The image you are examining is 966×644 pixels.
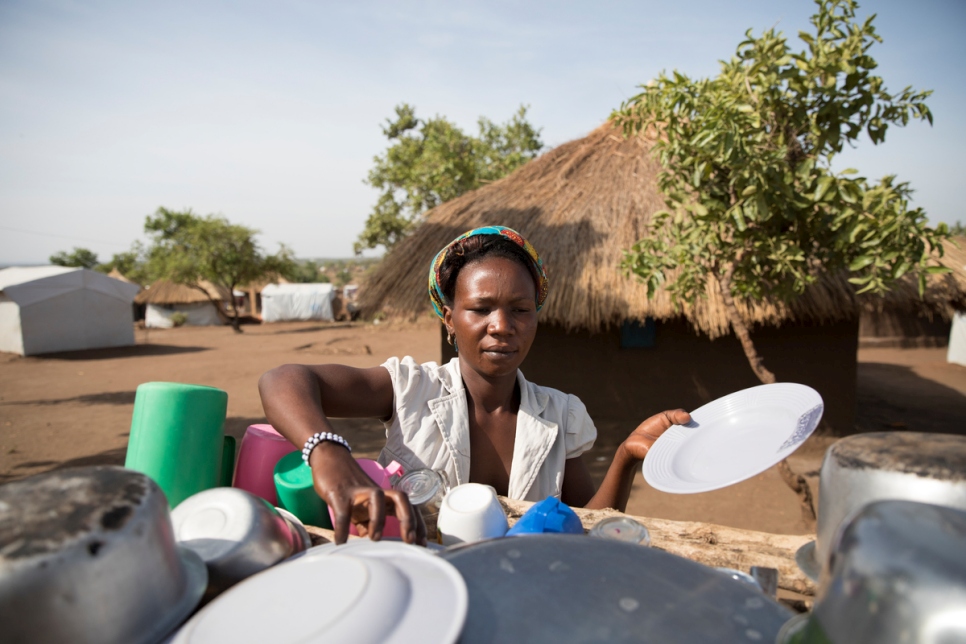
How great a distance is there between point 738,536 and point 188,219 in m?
38.1

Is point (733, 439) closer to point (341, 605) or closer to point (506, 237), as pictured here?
point (506, 237)

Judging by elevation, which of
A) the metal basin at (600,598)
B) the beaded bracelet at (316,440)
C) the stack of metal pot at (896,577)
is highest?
the stack of metal pot at (896,577)

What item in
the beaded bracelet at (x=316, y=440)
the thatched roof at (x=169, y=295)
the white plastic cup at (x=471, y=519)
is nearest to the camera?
the white plastic cup at (x=471, y=519)

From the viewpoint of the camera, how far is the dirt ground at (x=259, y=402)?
5348 mm

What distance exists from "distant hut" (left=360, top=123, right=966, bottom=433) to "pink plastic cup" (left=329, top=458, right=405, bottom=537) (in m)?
5.27

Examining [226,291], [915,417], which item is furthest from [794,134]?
[226,291]

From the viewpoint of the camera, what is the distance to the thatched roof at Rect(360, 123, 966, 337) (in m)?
6.15

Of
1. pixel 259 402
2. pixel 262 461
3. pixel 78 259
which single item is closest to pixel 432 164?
pixel 259 402

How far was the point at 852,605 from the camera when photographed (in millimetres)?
457

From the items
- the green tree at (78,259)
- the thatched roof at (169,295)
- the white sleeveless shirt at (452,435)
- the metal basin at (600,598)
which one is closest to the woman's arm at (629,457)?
the white sleeveless shirt at (452,435)

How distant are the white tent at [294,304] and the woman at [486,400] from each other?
29.0 meters

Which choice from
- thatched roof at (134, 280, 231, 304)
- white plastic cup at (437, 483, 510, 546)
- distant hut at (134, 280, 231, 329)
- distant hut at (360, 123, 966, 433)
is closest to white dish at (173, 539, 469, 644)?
white plastic cup at (437, 483, 510, 546)

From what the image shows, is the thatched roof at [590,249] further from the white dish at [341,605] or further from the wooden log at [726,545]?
the white dish at [341,605]

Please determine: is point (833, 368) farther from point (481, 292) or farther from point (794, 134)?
point (481, 292)
